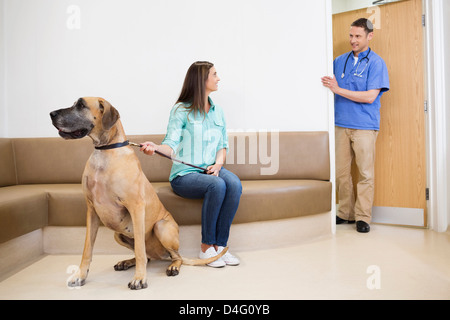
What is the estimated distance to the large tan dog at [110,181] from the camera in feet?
5.67

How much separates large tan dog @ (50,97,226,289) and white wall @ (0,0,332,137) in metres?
1.32

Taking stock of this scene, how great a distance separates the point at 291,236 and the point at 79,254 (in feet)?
5.01

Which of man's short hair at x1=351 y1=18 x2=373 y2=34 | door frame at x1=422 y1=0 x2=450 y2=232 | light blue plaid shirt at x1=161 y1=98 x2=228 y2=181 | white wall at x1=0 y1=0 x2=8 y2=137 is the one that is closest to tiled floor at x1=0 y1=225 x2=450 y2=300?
door frame at x1=422 y1=0 x2=450 y2=232

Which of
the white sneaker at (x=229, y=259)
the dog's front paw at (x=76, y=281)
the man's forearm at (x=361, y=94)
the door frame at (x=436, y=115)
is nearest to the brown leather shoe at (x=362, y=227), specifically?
the door frame at (x=436, y=115)

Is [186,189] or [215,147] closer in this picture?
[186,189]

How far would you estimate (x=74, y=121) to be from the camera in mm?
1690

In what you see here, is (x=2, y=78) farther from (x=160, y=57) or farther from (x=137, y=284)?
(x=137, y=284)

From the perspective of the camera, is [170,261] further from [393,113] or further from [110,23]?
[393,113]

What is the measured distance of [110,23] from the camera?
3.12 metres

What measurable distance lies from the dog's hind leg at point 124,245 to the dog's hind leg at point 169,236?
176 millimetres

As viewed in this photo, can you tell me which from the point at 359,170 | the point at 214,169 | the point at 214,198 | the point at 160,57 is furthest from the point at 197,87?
the point at 359,170

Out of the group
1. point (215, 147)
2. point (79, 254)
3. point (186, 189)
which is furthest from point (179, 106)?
point (79, 254)

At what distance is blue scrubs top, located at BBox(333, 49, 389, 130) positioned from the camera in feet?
10.3
